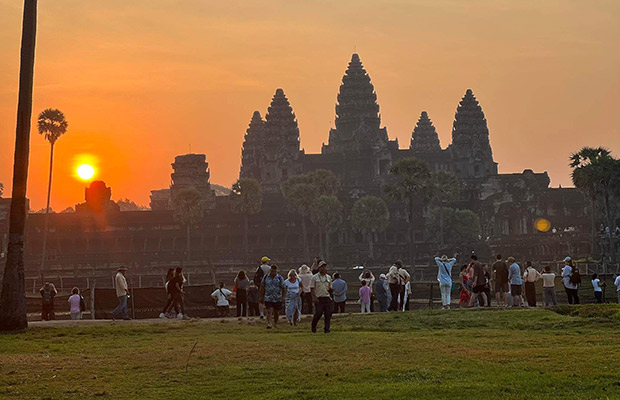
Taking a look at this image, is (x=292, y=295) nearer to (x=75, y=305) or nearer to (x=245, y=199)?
(x=75, y=305)

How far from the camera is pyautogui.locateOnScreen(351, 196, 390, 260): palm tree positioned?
134 meters

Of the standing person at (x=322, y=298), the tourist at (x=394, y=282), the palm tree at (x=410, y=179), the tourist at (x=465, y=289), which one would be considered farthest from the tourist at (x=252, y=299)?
the palm tree at (x=410, y=179)

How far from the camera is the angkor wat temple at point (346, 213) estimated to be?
395ft

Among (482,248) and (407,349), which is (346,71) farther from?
(407,349)

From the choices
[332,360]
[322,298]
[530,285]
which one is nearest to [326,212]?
[530,285]

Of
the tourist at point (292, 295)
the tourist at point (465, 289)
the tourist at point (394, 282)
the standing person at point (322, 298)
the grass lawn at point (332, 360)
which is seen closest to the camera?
the grass lawn at point (332, 360)

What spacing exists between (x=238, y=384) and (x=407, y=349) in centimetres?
524

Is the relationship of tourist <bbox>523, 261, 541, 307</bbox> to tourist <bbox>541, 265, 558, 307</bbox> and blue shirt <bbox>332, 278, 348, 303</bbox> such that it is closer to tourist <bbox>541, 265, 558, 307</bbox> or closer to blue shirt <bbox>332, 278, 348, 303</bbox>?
tourist <bbox>541, 265, 558, 307</bbox>

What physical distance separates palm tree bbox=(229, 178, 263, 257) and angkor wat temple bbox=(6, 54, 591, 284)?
57.6 inches

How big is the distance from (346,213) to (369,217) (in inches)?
419

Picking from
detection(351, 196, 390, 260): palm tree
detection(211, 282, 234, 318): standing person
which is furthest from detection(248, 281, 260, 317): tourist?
detection(351, 196, 390, 260): palm tree

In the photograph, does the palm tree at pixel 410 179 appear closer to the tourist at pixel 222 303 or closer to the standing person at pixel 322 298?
the tourist at pixel 222 303

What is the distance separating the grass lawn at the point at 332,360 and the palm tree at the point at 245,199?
343 feet

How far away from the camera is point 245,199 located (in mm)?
137500
